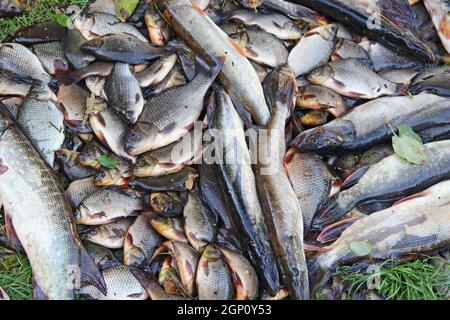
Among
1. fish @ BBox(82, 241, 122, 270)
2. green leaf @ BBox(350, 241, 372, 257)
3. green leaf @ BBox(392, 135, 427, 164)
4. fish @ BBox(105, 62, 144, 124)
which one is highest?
fish @ BBox(105, 62, 144, 124)

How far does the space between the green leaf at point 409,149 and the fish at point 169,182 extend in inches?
51.8

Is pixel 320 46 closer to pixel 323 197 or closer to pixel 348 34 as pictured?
pixel 348 34

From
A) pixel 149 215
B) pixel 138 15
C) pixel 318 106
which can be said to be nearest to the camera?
pixel 149 215

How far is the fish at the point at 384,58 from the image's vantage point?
179 inches

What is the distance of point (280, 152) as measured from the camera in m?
3.93

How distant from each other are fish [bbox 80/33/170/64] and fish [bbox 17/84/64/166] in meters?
0.43

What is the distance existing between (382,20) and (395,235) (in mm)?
1635

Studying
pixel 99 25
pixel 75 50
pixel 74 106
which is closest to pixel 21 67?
pixel 75 50

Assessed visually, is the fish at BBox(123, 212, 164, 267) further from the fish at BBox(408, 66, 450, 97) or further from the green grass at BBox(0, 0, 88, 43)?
the fish at BBox(408, 66, 450, 97)

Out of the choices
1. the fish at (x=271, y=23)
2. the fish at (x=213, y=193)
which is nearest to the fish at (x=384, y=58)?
the fish at (x=271, y=23)

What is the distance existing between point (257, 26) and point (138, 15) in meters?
0.87

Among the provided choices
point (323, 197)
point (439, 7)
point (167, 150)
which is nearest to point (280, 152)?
point (323, 197)

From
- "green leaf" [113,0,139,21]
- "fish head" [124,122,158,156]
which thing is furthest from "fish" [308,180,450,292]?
"green leaf" [113,0,139,21]

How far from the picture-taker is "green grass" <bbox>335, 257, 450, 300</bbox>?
3777 mm
